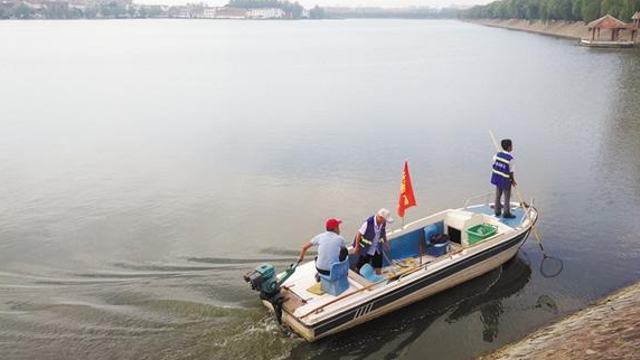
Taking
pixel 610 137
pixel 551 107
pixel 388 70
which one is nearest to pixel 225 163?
pixel 610 137

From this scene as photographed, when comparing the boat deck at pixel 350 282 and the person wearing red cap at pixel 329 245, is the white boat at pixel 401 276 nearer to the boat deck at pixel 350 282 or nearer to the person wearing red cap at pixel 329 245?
the boat deck at pixel 350 282

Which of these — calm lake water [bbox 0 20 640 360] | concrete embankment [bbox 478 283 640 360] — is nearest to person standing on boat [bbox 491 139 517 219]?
calm lake water [bbox 0 20 640 360]

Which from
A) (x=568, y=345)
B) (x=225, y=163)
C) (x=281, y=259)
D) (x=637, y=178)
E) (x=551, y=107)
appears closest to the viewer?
(x=568, y=345)

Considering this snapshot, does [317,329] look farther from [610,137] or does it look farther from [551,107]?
[551,107]

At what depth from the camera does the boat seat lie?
9312 mm

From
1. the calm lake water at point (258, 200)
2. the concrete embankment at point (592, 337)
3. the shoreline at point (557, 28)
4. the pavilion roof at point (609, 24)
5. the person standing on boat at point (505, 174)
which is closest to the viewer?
the concrete embankment at point (592, 337)

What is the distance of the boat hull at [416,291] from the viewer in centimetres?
904

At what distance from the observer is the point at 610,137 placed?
74.9ft

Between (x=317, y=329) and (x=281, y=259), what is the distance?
3.77 metres

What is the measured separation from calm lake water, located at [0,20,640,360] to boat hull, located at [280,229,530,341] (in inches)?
11.0

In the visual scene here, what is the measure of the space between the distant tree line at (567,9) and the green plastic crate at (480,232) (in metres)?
72.9

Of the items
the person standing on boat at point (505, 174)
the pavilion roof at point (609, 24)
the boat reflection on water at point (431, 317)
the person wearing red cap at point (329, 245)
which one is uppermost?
the pavilion roof at point (609, 24)

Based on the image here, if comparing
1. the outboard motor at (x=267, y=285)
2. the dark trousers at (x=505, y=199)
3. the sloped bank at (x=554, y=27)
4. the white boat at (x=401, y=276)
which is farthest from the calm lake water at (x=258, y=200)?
the sloped bank at (x=554, y=27)

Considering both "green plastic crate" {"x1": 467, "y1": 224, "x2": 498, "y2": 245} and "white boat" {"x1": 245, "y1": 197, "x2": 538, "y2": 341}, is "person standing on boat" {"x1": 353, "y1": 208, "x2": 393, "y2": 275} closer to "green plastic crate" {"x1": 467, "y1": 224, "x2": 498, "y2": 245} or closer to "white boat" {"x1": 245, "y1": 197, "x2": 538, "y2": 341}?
"white boat" {"x1": 245, "y1": 197, "x2": 538, "y2": 341}
